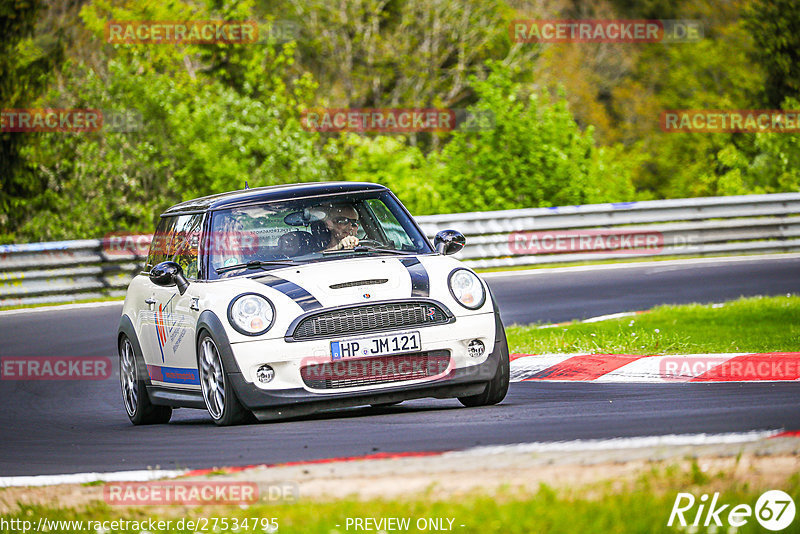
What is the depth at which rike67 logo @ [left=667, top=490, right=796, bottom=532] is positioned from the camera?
4.11 metres

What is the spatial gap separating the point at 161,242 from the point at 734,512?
6.34 metres

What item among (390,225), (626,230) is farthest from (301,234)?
(626,230)

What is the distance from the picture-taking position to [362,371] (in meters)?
7.67

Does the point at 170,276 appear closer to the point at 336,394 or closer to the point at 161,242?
the point at 161,242

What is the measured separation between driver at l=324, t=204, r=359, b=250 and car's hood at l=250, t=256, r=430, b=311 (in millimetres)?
501

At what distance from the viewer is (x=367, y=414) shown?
8.24 meters

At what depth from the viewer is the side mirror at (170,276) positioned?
872cm

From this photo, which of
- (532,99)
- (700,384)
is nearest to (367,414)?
(700,384)

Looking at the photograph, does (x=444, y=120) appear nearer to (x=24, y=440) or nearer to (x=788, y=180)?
(x=788, y=180)

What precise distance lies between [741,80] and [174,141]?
90.3 ft

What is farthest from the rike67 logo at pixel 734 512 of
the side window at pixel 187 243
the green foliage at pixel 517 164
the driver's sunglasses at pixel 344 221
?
the green foliage at pixel 517 164

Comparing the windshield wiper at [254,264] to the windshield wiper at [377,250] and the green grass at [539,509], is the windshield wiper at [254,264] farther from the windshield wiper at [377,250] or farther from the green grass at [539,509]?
the green grass at [539,509]

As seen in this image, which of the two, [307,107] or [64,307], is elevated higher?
[307,107]

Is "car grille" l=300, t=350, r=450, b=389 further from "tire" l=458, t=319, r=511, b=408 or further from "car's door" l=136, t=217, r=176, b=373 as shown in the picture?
"car's door" l=136, t=217, r=176, b=373
